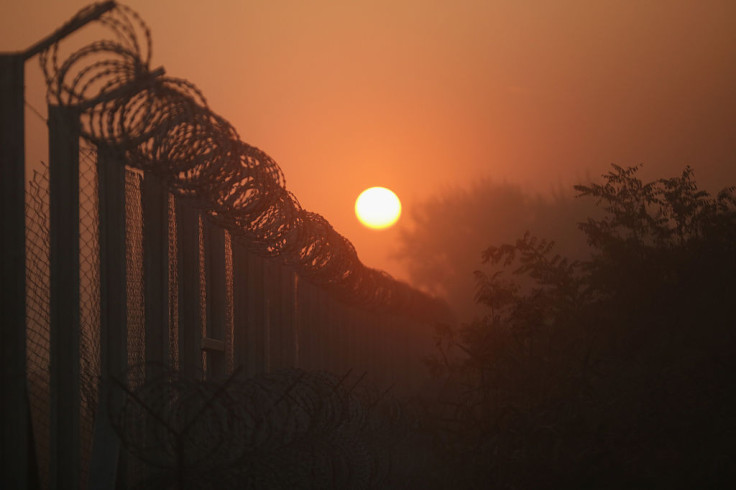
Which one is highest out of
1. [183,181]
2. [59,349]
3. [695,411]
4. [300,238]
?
[695,411]

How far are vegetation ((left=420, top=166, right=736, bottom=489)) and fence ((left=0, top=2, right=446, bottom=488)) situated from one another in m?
3.06

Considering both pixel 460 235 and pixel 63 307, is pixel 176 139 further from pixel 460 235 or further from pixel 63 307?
pixel 460 235

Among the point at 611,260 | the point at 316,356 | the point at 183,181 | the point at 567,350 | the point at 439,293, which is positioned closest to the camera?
the point at 183,181

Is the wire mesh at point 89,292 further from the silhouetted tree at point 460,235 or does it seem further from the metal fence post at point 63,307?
the silhouetted tree at point 460,235

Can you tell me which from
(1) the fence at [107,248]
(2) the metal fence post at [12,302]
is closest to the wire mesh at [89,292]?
(1) the fence at [107,248]

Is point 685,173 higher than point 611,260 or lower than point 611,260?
higher

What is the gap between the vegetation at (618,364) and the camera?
9.93 meters

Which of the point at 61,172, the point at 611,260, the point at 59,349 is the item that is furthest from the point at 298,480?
the point at 611,260

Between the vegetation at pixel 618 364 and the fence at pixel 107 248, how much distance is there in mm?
3059

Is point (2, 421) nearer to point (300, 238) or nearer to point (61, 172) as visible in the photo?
point (61, 172)

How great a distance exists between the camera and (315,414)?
720 cm

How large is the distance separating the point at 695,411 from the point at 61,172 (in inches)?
284

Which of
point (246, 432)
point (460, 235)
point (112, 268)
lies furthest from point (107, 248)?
point (460, 235)

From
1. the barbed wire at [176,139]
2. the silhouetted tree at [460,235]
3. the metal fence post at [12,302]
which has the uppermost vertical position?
the silhouetted tree at [460,235]
